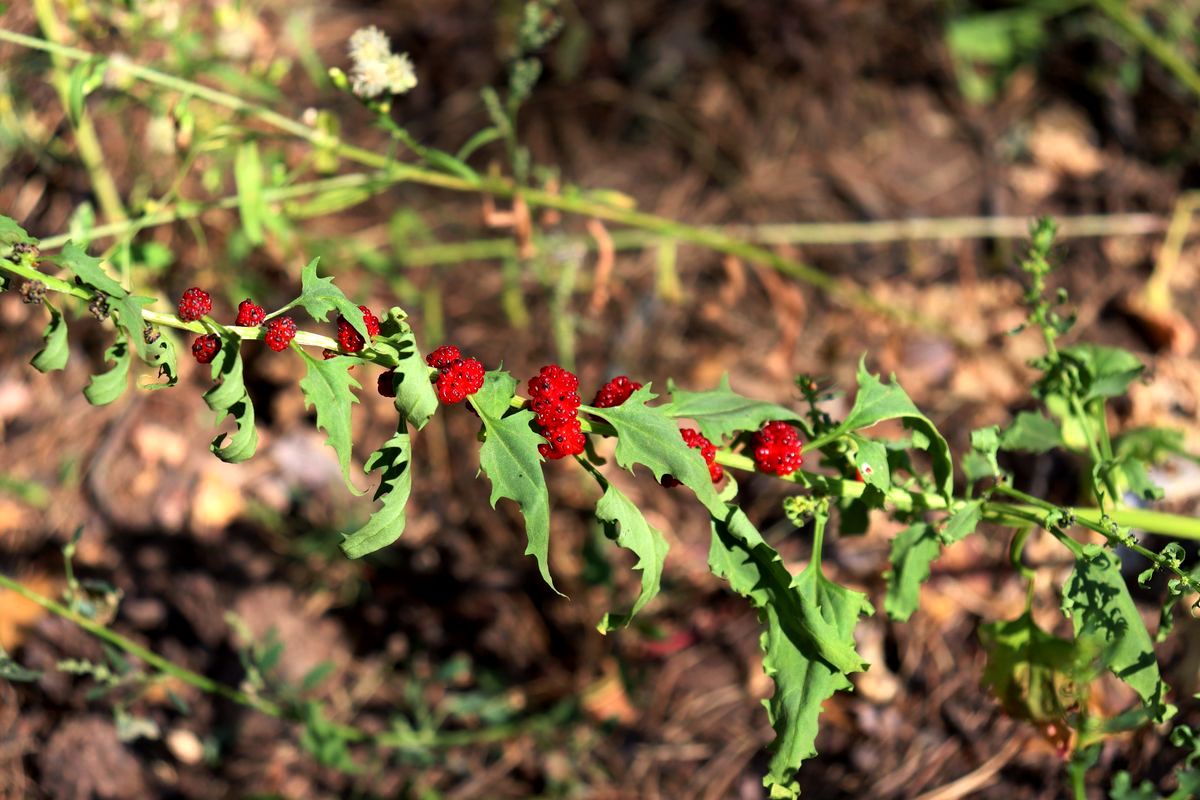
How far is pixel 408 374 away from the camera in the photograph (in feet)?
4.57

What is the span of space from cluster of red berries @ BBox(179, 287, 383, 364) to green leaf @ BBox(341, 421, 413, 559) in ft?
0.48

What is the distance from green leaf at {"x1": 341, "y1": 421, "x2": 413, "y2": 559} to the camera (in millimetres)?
1429


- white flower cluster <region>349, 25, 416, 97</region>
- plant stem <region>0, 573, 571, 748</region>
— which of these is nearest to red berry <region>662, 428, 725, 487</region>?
white flower cluster <region>349, 25, 416, 97</region>

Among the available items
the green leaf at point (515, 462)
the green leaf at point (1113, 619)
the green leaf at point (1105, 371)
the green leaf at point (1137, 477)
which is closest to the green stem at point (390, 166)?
the green leaf at point (515, 462)

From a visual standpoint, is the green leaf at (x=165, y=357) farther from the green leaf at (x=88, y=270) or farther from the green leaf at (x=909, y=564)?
the green leaf at (x=909, y=564)

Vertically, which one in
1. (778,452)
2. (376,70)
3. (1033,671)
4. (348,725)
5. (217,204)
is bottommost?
(348,725)

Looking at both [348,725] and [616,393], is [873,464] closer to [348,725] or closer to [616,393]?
[616,393]

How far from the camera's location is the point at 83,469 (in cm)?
330

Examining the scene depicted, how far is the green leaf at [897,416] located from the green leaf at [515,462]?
50 centimetres

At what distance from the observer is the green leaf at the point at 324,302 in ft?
4.58

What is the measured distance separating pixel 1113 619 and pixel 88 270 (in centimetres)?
163

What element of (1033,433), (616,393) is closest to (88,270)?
(616,393)

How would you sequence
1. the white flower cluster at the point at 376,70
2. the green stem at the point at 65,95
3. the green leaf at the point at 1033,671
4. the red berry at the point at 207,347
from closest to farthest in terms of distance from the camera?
the red berry at the point at 207,347 < the green leaf at the point at 1033,671 < the white flower cluster at the point at 376,70 < the green stem at the point at 65,95

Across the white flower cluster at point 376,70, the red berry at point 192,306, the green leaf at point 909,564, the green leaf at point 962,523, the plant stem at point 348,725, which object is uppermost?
the white flower cluster at point 376,70
